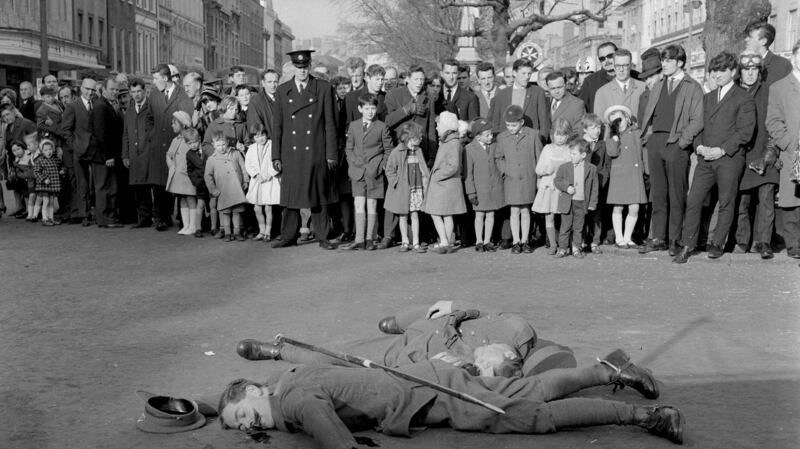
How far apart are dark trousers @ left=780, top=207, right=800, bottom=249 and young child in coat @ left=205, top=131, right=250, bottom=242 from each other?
6683 mm

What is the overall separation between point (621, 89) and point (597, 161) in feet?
3.52

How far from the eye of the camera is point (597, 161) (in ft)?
42.4

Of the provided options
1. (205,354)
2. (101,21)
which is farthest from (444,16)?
(205,354)

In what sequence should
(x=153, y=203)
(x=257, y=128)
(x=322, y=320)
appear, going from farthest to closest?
(x=153, y=203) → (x=257, y=128) → (x=322, y=320)

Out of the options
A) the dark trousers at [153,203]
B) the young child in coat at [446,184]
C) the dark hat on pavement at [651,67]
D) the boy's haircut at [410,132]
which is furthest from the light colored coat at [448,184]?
the dark trousers at [153,203]

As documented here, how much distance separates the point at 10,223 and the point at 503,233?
767 centimetres

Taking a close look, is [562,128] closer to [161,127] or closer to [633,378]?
[161,127]

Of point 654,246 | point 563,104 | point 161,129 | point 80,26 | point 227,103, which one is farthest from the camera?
point 80,26

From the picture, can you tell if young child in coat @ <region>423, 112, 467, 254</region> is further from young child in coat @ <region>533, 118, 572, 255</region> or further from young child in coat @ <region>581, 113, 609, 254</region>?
young child in coat @ <region>581, 113, 609, 254</region>

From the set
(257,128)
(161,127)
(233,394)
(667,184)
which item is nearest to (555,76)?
(667,184)

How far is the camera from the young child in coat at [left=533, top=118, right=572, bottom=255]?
12.7 metres

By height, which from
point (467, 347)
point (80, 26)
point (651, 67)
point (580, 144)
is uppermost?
point (80, 26)

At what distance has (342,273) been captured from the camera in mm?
11156

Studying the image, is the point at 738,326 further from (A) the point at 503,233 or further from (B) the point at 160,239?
(B) the point at 160,239
